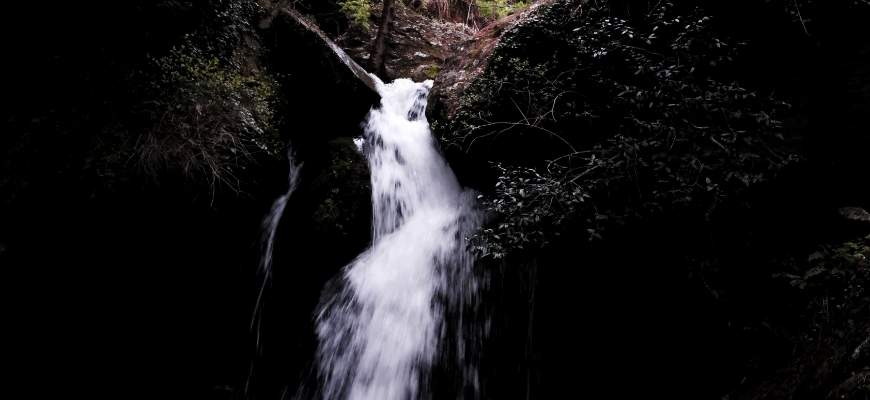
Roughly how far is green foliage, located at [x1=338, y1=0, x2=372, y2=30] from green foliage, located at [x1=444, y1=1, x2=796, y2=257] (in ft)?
19.9

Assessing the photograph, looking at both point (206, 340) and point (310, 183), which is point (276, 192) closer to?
point (310, 183)

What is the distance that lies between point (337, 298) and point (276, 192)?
2.02m

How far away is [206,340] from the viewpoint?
517cm

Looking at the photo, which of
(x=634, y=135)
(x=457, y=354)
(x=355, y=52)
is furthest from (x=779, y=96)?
(x=355, y=52)

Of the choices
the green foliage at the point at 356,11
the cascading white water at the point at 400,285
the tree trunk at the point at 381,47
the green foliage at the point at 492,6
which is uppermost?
the green foliage at the point at 492,6

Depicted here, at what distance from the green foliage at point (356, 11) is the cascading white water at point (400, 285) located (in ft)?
16.0

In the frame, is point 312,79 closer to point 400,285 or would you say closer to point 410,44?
point 400,285

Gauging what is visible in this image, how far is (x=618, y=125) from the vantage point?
4254 mm

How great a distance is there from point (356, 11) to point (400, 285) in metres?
8.04

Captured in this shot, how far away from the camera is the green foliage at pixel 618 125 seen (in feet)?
11.2

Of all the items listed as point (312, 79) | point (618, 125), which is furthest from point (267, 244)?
point (618, 125)

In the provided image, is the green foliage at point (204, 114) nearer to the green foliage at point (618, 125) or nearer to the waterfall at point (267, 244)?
the waterfall at point (267, 244)

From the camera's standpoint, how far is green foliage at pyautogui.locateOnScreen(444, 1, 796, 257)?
3.40m

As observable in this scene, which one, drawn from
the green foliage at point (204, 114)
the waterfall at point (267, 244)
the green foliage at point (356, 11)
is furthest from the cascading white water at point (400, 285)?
the green foliage at point (356, 11)
